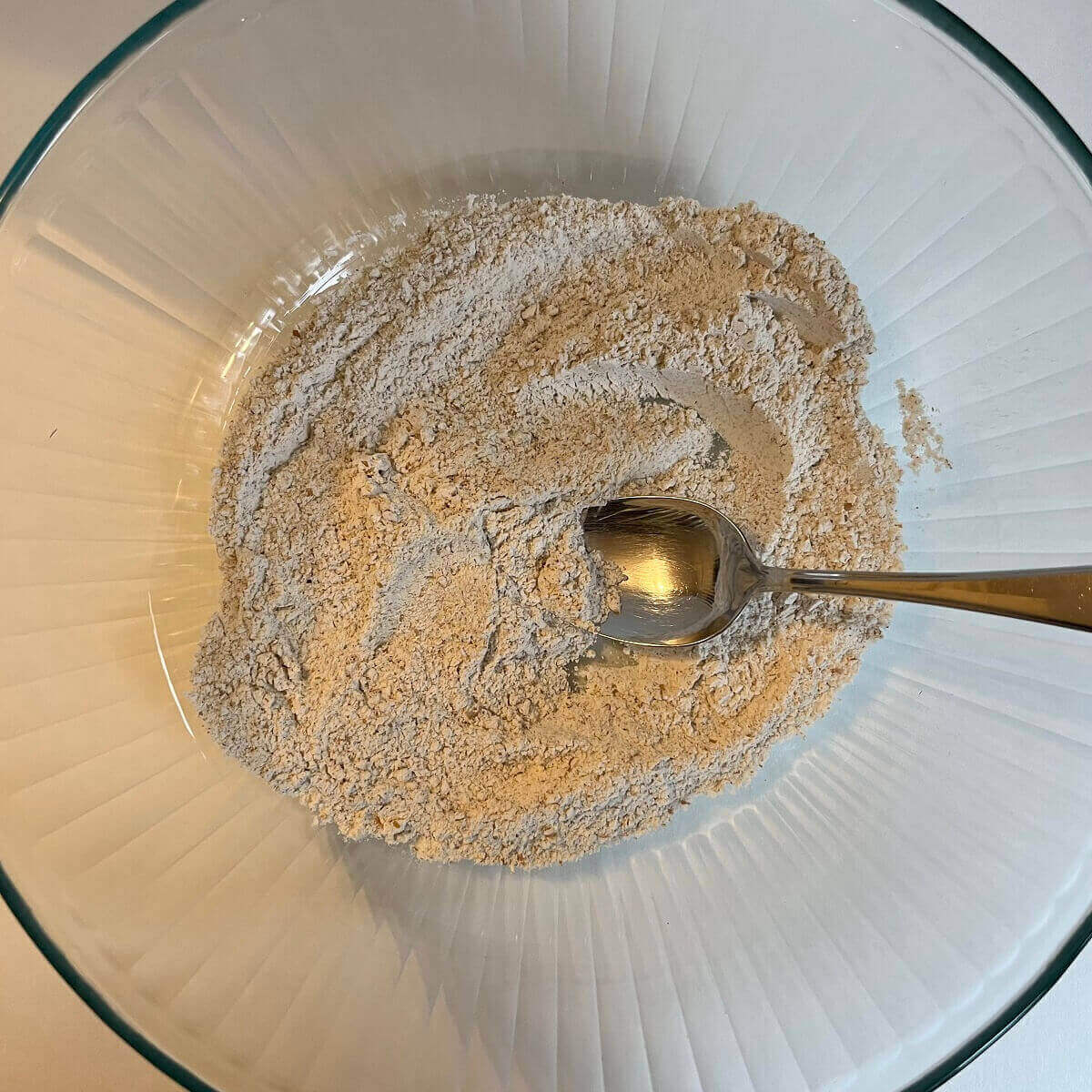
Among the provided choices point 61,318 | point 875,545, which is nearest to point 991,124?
point 875,545

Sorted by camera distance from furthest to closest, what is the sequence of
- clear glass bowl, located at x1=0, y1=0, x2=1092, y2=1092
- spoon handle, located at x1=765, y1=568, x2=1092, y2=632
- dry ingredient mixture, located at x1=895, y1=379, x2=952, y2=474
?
dry ingredient mixture, located at x1=895, y1=379, x2=952, y2=474, clear glass bowl, located at x1=0, y1=0, x2=1092, y2=1092, spoon handle, located at x1=765, y1=568, x2=1092, y2=632

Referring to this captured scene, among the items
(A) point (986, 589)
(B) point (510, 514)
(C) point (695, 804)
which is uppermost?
(B) point (510, 514)

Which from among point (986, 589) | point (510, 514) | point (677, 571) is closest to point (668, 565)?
point (677, 571)

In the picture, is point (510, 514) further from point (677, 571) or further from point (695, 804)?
point (695, 804)

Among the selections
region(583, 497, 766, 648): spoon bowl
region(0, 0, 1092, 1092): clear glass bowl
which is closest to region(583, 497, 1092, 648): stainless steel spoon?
region(583, 497, 766, 648): spoon bowl

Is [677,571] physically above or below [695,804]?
above

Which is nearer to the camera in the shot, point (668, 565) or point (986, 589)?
point (986, 589)

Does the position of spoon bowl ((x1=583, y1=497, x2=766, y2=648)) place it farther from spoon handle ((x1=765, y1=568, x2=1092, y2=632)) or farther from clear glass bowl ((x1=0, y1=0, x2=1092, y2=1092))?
clear glass bowl ((x1=0, y1=0, x2=1092, y2=1092))
